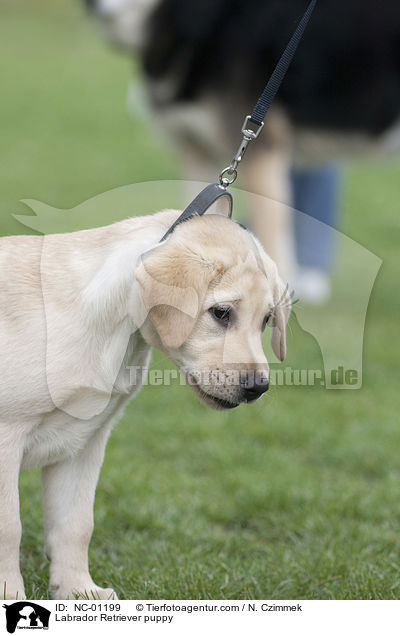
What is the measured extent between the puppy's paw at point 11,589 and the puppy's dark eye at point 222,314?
906 millimetres

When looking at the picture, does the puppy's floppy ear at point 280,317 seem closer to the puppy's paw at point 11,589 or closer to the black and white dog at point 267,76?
the puppy's paw at point 11,589

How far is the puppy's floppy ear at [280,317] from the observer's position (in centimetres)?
251

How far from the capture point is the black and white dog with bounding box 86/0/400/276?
612 centimetres

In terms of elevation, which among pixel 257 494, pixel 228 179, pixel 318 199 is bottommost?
pixel 257 494

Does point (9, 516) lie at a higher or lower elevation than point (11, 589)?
higher

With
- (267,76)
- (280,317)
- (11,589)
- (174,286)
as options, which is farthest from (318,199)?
(11,589)

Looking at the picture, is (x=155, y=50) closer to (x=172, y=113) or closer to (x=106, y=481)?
(x=172, y=113)

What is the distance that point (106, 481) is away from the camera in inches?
155

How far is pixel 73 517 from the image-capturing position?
274 centimetres

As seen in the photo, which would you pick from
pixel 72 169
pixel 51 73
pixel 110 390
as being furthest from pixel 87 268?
pixel 51 73

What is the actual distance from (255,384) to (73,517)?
0.79 meters
